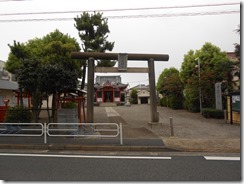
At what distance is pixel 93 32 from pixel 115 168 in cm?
1268

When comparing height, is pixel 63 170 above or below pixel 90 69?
below

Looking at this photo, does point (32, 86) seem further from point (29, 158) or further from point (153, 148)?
point (153, 148)

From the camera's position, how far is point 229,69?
18.3 metres

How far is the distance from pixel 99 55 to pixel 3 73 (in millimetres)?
18602

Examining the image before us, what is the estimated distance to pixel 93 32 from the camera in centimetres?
1634

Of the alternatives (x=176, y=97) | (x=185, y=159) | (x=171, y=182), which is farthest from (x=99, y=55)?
(x=176, y=97)

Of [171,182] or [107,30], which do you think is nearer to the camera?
[171,182]

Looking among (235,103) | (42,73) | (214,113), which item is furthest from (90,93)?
(214,113)

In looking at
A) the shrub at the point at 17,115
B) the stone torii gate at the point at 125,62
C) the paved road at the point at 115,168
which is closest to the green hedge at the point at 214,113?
the stone torii gate at the point at 125,62

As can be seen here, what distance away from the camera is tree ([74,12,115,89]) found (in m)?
15.9

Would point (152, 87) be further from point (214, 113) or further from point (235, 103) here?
point (214, 113)

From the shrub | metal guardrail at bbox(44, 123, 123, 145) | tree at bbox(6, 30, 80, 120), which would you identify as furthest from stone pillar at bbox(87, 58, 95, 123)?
the shrub

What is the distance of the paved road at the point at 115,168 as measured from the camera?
479cm

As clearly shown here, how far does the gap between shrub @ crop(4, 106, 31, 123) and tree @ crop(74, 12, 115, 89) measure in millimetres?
6771
